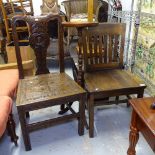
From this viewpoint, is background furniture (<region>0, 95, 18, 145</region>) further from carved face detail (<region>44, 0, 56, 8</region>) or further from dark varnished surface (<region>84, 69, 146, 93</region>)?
carved face detail (<region>44, 0, 56, 8</region>)

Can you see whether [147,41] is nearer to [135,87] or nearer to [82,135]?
[135,87]

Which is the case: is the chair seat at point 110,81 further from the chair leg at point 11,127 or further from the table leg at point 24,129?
the chair leg at point 11,127

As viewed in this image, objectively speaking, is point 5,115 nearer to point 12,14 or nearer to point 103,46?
point 103,46

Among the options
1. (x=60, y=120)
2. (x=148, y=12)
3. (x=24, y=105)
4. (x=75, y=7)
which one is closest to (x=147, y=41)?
(x=148, y=12)

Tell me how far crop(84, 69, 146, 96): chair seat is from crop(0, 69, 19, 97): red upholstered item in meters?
0.67

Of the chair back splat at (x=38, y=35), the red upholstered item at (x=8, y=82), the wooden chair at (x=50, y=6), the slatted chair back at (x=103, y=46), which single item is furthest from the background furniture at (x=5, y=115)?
the wooden chair at (x=50, y=6)

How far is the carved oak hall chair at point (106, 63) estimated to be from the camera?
1.63 metres

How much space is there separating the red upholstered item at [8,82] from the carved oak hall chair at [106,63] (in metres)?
0.66

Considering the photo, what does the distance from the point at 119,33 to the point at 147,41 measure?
60 centimetres

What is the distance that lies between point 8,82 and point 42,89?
423 mm

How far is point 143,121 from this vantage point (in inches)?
41.9

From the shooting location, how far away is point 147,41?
89.4 inches

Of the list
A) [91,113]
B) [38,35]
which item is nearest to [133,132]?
[91,113]

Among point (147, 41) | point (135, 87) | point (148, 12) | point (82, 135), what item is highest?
point (148, 12)
